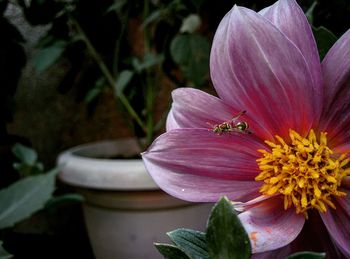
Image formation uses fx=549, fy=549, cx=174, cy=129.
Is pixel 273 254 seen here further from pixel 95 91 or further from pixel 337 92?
pixel 95 91

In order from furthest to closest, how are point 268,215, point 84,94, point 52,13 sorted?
1. point 84,94
2. point 52,13
3. point 268,215

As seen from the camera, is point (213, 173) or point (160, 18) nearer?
point (213, 173)

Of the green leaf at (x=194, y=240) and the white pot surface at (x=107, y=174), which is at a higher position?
the green leaf at (x=194, y=240)

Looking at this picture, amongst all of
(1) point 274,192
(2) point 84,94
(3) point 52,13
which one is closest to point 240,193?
(1) point 274,192

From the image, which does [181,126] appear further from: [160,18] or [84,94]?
[84,94]

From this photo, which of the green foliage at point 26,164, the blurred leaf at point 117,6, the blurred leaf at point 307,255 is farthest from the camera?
the blurred leaf at point 117,6

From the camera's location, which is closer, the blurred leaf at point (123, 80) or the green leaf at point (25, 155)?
the green leaf at point (25, 155)

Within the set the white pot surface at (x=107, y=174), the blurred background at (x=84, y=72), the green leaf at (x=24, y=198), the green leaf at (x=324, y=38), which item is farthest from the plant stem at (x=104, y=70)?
the green leaf at (x=324, y=38)

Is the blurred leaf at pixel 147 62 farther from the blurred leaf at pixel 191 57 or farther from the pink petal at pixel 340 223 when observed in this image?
the pink petal at pixel 340 223

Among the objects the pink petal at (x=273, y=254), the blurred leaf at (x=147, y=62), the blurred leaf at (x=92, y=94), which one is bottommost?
the blurred leaf at (x=92, y=94)

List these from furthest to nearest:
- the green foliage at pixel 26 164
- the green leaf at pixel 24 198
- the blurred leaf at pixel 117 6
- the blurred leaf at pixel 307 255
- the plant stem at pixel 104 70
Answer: the plant stem at pixel 104 70 → the blurred leaf at pixel 117 6 → the green foliage at pixel 26 164 → the green leaf at pixel 24 198 → the blurred leaf at pixel 307 255
